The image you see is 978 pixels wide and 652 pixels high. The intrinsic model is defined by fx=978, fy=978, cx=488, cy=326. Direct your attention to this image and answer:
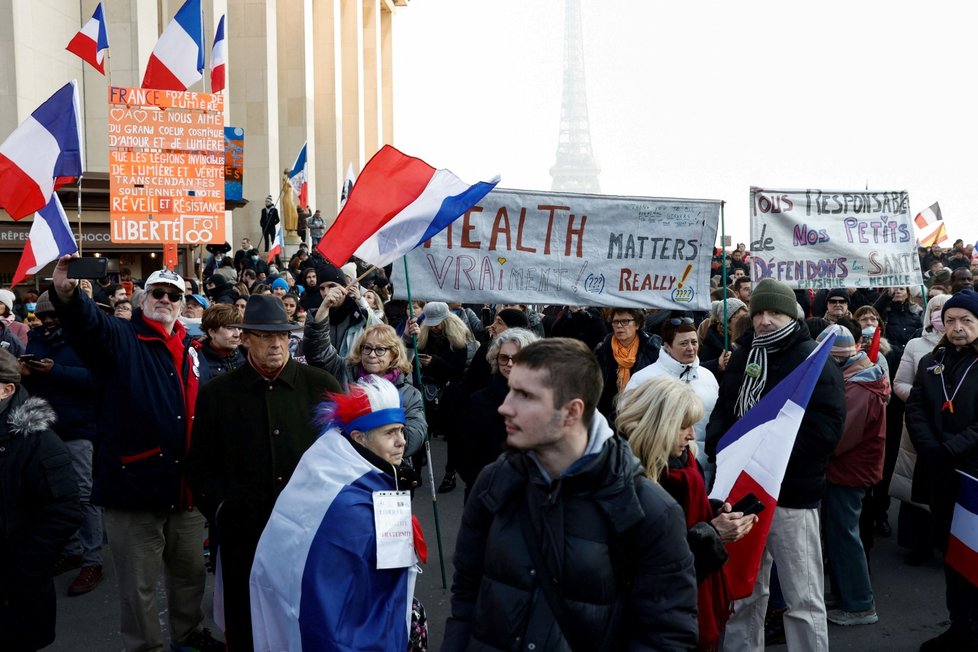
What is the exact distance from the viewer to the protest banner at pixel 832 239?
7512 mm

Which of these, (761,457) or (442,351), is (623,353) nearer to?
(761,457)

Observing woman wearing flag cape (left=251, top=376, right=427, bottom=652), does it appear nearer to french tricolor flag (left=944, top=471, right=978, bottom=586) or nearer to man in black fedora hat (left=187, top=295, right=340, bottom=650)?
man in black fedora hat (left=187, top=295, right=340, bottom=650)

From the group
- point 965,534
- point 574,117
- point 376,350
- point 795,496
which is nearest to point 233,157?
point 376,350

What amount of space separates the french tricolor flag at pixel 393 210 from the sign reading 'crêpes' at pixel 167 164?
5.01m

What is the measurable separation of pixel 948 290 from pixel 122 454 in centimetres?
820

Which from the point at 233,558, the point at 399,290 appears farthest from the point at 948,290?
the point at 233,558

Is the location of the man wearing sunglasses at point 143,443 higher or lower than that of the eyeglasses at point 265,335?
lower

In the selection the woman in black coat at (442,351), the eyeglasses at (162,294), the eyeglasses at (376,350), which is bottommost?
the woman in black coat at (442,351)

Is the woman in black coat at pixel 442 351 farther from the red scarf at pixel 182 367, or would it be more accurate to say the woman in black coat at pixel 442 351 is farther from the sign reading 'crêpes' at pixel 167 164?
the red scarf at pixel 182 367

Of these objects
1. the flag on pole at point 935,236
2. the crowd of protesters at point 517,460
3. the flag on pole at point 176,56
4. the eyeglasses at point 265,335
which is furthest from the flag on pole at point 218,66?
the flag on pole at point 935,236

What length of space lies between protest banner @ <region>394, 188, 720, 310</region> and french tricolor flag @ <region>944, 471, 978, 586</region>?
2.06m

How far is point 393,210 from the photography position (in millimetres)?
5840

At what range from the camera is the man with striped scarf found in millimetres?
4676

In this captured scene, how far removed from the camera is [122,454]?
4.96 metres
